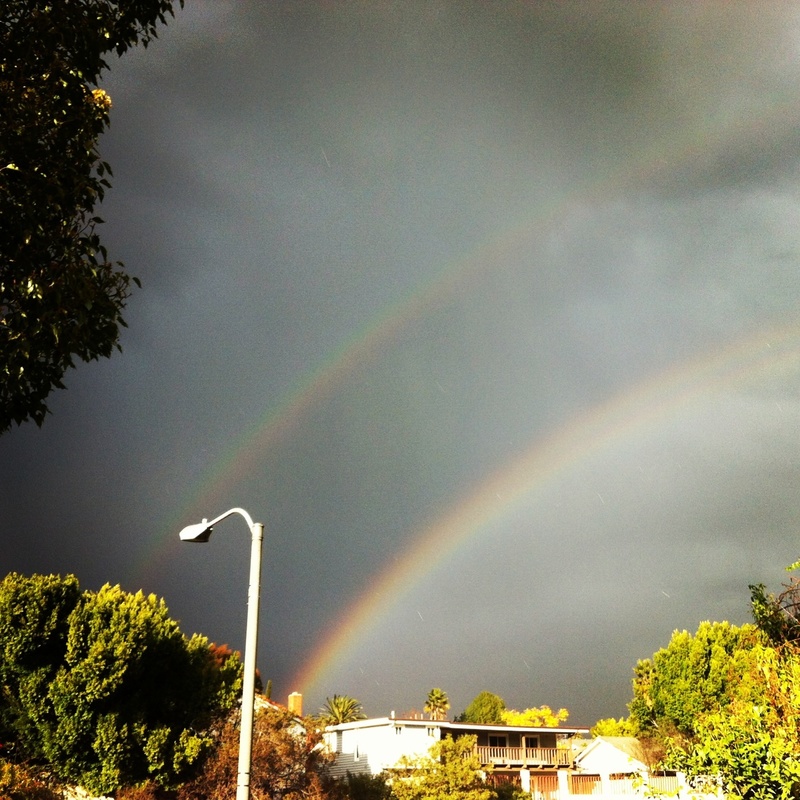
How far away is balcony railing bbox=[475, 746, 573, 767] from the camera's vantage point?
72.6 m

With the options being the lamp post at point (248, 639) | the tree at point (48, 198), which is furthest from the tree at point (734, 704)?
the tree at point (48, 198)

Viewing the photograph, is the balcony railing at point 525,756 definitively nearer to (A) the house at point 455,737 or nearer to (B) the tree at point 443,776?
(A) the house at point 455,737

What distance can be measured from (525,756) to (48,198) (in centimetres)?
7344

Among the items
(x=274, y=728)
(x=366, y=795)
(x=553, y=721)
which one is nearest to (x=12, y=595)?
(x=274, y=728)

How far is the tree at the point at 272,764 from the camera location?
139 ft

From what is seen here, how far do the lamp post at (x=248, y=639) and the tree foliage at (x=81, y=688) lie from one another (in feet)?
94.9

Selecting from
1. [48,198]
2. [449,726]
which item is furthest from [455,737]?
[48,198]

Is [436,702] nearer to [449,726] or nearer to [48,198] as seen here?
[449,726]

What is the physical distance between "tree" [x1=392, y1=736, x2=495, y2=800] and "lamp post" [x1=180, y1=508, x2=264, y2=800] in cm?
4402

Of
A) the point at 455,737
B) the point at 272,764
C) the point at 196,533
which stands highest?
the point at 196,533

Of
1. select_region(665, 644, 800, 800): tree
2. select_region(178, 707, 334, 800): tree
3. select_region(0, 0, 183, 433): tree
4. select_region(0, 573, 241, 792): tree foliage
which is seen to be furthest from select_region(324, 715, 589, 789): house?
select_region(0, 0, 183, 433): tree

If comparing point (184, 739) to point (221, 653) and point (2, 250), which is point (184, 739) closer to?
point (221, 653)

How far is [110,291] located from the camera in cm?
1180

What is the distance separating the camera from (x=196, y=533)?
14633 mm
